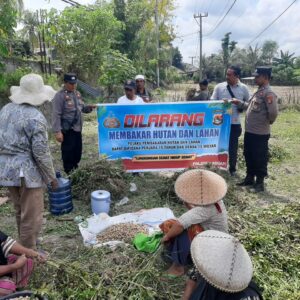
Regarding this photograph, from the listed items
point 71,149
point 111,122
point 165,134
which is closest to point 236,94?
point 165,134

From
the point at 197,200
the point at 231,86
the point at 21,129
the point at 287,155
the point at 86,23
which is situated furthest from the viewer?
the point at 86,23

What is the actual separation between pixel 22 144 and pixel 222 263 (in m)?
2.20

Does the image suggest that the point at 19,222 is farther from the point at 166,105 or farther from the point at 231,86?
the point at 231,86

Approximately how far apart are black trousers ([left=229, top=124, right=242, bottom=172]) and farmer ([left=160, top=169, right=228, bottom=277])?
131 inches

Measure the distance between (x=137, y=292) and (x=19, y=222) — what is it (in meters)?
1.57

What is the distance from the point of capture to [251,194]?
5.55 m

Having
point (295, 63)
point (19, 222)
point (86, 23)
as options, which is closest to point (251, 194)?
point (19, 222)

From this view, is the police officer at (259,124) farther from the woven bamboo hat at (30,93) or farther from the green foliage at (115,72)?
the green foliage at (115,72)

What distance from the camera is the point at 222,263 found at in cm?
194

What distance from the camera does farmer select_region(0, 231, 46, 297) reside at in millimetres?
2691

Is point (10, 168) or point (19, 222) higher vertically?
point (10, 168)

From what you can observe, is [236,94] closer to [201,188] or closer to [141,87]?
[141,87]

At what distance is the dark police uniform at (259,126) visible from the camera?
5.30 m

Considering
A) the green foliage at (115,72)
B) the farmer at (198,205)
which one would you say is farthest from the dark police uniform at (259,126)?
the green foliage at (115,72)
